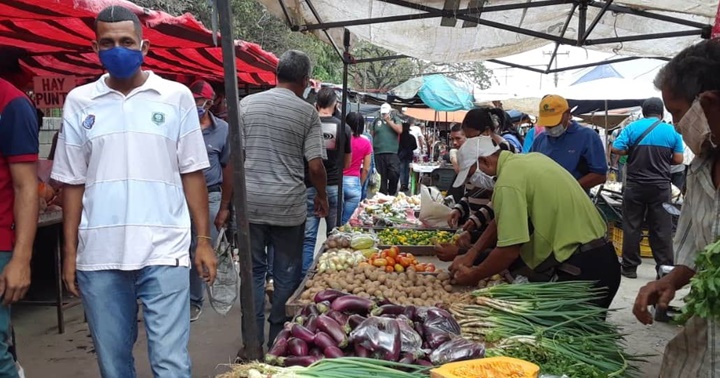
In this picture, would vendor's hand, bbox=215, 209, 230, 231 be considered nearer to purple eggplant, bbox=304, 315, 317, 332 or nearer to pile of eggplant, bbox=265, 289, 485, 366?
pile of eggplant, bbox=265, 289, 485, 366

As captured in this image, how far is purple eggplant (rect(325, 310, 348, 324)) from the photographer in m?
2.83

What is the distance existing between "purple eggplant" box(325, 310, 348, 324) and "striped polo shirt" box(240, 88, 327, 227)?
55.4 inches

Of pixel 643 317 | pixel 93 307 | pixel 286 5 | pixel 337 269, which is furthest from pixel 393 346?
pixel 286 5

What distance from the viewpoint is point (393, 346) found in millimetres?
2494

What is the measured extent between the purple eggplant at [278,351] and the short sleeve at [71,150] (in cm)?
116

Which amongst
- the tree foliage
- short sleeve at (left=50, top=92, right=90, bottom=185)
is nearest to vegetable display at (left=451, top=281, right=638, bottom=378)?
short sleeve at (left=50, top=92, right=90, bottom=185)

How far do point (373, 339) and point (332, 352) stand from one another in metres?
0.19

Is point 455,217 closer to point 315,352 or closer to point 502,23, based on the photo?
point 502,23

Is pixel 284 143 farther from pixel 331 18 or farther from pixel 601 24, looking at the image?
pixel 601 24

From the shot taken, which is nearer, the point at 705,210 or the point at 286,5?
the point at 705,210

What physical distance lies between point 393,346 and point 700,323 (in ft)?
4.02

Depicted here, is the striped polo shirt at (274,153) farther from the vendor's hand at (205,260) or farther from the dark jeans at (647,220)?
the dark jeans at (647,220)

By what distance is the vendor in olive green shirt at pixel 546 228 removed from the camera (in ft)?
11.2

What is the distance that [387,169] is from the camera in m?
13.2
